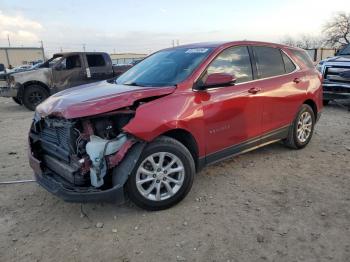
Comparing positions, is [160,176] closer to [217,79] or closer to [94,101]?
[94,101]

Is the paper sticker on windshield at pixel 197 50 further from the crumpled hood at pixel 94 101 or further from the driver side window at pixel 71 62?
the driver side window at pixel 71 62

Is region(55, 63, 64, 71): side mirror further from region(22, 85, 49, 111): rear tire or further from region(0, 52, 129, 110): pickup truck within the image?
region(22, 85, 49, 111): rear tire

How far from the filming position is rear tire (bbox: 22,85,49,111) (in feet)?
37.1

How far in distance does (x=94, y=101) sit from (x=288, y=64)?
326cm

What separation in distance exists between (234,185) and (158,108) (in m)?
1.55

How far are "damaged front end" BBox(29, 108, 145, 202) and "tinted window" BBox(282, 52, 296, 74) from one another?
2868 millimetres

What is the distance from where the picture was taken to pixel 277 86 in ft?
16.5

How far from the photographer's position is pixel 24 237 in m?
3.45

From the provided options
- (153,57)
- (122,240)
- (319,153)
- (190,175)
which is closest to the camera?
(122,240)

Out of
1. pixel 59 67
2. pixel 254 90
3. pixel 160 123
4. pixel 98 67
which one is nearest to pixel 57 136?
pixel 160 123

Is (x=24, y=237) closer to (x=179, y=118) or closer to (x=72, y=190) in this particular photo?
(x=72, y=190)

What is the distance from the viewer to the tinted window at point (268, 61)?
4.90 metres

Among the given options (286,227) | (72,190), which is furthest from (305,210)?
(72,190)

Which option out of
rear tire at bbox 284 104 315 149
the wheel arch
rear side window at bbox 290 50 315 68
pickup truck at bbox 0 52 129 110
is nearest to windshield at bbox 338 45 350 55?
rear side window at bbox 290 50 315 68
